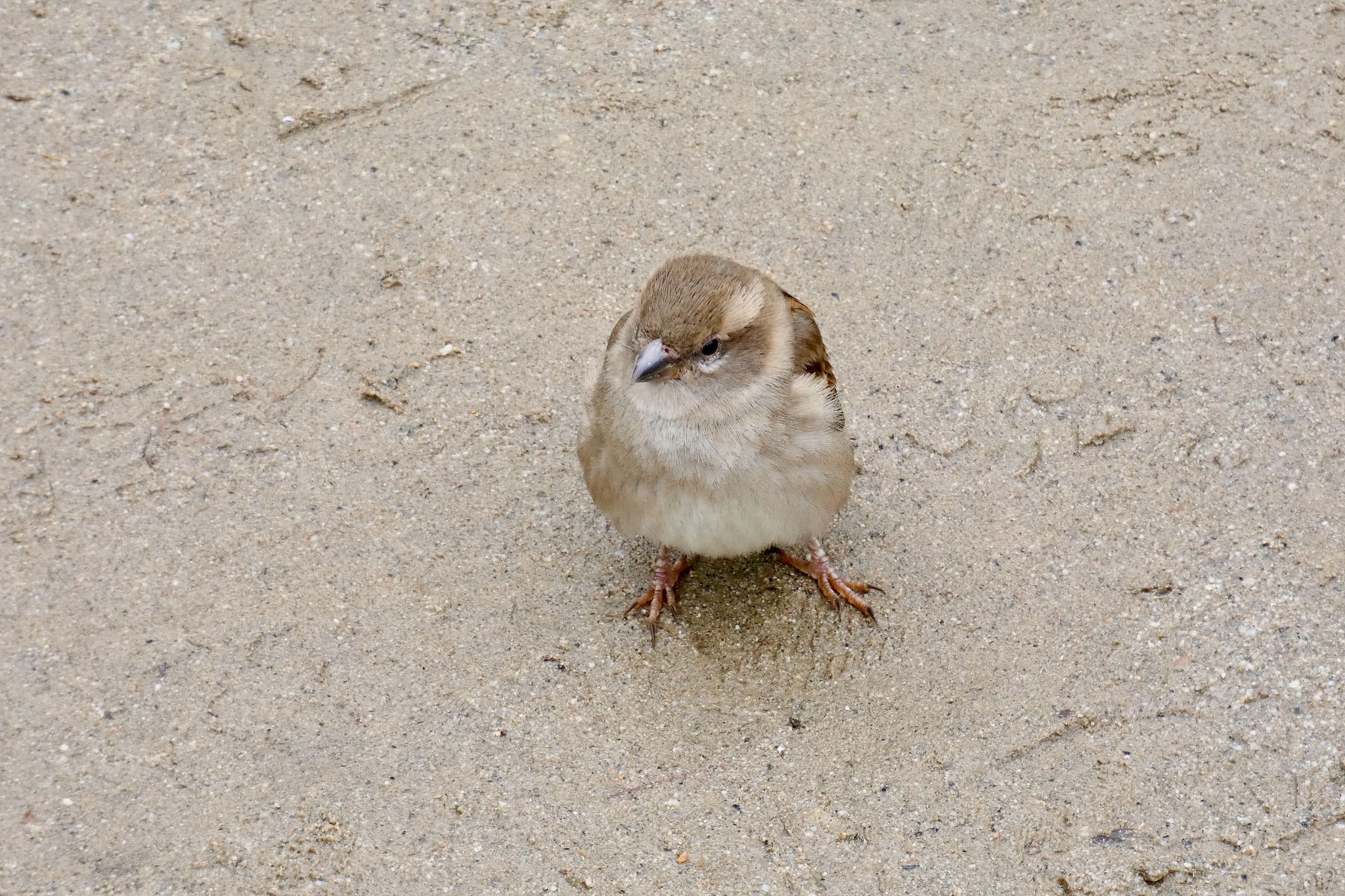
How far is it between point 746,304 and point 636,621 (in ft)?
3.70

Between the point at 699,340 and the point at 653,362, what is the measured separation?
6.1 inches

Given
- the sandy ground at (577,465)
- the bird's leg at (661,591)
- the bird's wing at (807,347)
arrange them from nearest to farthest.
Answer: the sandy ground at (577,465) < the bird's wing at (807,347) < the bird's leg at (661,591)

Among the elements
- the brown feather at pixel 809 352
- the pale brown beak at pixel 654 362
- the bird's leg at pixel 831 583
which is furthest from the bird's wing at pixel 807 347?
the bird's leg at pixel 831 583

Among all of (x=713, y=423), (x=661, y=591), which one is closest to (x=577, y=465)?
(x=661, y=591)

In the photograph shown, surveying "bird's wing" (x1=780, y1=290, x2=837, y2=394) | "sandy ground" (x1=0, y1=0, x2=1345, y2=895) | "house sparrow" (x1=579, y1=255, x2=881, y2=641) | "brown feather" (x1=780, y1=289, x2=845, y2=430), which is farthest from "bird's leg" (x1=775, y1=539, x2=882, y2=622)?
"bird's wing" (x1=780, y1=290, x2=837, y2=394)

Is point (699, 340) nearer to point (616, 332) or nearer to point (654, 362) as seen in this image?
point (654, 362)

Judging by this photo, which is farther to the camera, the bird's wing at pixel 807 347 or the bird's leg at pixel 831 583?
the bird's leg at pixel 831 583

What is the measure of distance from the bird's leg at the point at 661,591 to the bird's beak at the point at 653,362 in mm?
728

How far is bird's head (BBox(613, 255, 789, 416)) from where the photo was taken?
13.2 feet

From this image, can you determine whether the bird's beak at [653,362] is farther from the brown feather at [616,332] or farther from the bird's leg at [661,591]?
the bird's leg at [661,591]

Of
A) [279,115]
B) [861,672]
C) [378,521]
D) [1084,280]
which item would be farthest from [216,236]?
[1084,280]

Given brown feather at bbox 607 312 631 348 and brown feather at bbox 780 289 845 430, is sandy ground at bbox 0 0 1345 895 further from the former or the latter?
brown feather at bbox 607 312 631 348

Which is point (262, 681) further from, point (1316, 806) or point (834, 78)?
point (834, 78)

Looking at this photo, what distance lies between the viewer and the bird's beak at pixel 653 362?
13.1 ft
